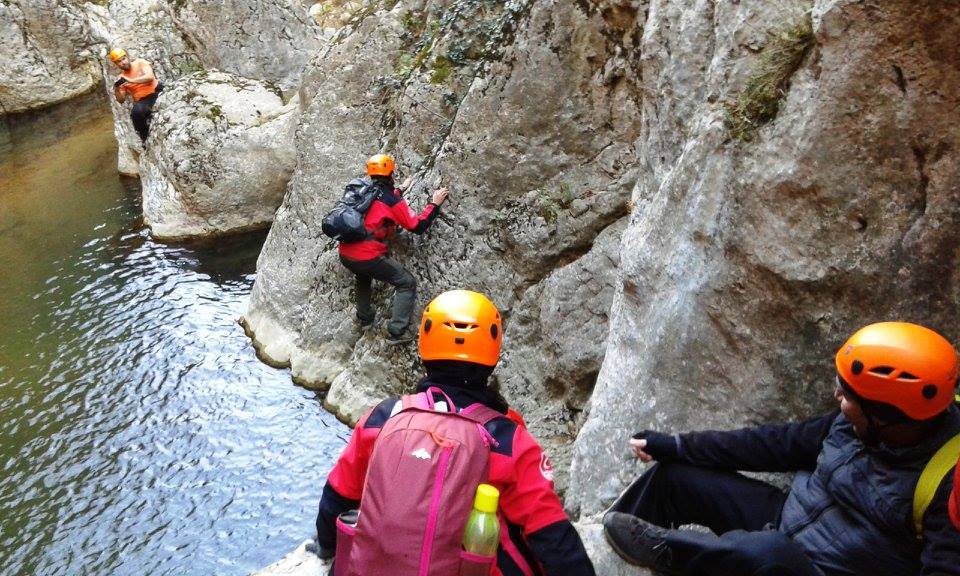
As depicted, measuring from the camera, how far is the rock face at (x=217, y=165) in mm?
16766

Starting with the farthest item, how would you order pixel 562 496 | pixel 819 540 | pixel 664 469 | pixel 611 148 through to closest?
pixel 611 148 < pixel 562 496 < pixel 664 469 < pixel 819 540

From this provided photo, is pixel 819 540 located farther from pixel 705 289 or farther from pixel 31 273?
pixel 31 273

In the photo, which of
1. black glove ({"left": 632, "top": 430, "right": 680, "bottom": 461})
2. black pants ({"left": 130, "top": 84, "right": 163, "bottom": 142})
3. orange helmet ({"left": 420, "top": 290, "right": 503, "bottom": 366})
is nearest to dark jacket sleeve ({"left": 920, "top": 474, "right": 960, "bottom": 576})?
black glove ({"left": 632, "top": 430, "right": 680, "bottom": 461})

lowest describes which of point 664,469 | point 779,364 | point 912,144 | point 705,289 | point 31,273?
point 31,273

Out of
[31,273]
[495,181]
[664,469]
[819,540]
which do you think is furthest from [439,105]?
[31,273]

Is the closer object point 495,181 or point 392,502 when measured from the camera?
point 392,502

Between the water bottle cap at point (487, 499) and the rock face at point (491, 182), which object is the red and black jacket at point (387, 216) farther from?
the water bottle cap at point (487, 499)

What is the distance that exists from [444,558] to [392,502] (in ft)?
1.09

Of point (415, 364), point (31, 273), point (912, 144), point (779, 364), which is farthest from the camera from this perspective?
point (31, 273)

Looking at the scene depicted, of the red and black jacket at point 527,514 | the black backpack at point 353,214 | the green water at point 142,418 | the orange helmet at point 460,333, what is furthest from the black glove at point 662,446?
the black backpack at point 353,214

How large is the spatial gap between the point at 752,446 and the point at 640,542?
80 cm

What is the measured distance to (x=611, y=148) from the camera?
8.97 metres

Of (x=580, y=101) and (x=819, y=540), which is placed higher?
(x=580, y=101)

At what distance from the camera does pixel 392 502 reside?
12.0ft
